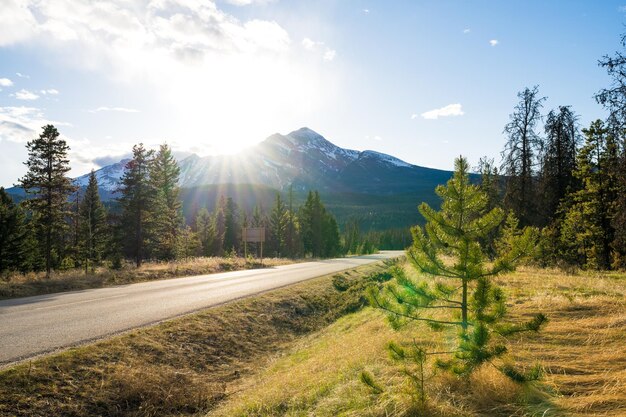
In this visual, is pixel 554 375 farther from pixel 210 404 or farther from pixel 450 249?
pixel 210 404

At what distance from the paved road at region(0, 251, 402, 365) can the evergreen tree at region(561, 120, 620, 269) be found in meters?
19.1

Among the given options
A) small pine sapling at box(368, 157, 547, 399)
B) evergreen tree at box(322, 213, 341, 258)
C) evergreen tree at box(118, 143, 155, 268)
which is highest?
evergreen tree at box(118, 143, 155, 268)

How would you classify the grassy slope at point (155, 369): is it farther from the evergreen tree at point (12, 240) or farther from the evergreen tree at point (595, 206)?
the evergreen tree at point (12, 240)

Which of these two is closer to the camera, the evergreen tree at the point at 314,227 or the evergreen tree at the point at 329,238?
the evergreen tree at the point at 314,227

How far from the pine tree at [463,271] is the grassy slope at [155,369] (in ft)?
14.0

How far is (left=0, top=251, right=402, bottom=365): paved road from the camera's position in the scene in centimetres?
777

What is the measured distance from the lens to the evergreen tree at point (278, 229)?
68.0m

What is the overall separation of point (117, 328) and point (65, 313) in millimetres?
2519

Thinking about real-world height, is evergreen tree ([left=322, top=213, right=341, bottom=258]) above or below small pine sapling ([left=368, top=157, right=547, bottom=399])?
below

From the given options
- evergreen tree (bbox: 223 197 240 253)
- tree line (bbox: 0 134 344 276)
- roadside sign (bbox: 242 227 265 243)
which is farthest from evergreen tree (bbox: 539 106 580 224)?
evergreen tree (bbox: 223 197 240 253)

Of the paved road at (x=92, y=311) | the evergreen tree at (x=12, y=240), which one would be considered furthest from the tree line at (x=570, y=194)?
the evergreen tree at (x=12, y=240)

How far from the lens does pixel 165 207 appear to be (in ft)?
123

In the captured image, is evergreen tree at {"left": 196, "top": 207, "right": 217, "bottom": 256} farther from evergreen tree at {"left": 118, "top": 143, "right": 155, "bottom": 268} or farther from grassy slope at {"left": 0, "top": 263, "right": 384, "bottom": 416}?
grassy slope at {"left": 0, "top": 263, "right": 384, "bottom": 416}

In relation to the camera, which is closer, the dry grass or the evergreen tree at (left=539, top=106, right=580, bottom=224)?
the dry grass
